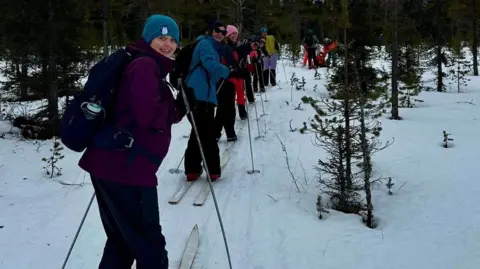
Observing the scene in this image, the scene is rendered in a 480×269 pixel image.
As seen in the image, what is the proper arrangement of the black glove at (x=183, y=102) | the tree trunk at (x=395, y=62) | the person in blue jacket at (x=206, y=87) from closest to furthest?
the black glove at (x=183, y=102), the person in blue jacket at (x=206, y=87), the tree trunk at (x=395, y=62)

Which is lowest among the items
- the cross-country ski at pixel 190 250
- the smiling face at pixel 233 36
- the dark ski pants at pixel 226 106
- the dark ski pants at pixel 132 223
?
the cross-country ski at pixel 190 250

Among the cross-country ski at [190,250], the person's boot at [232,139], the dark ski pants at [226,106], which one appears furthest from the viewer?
the person's boot at [232,139]

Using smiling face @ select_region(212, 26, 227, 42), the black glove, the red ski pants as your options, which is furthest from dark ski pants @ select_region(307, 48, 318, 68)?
the black glove

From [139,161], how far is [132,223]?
42cm

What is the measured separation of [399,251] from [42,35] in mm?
8555

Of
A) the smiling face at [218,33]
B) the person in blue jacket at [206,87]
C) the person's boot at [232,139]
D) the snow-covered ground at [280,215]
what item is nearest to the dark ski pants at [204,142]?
the person in blue jacket at [206,87]

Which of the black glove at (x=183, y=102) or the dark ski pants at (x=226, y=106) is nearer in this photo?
the black glove at (x=183, y=102)

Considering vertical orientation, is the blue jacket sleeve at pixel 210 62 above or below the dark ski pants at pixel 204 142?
above

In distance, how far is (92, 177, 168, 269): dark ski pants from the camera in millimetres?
2717

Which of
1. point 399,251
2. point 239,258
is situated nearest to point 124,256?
point 239,258

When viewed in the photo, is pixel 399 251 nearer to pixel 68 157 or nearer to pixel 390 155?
pixel 390 155

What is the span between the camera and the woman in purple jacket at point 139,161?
8.54ft

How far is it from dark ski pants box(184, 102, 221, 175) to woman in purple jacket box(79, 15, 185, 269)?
2.90m

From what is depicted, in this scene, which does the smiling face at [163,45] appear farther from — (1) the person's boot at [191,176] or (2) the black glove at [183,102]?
(1) the person's boot at [191,176]
